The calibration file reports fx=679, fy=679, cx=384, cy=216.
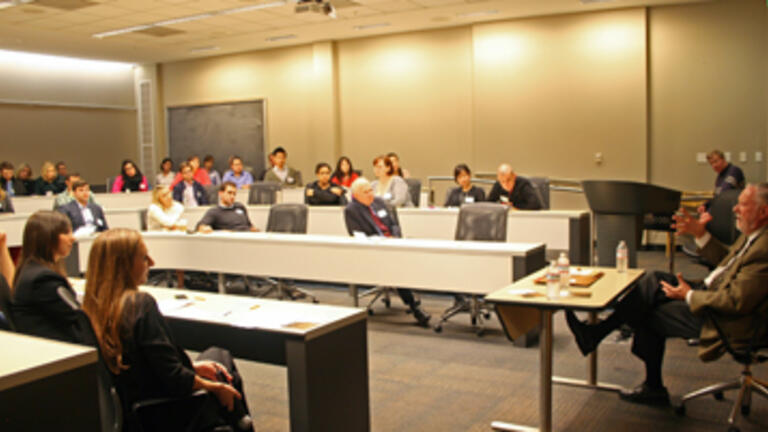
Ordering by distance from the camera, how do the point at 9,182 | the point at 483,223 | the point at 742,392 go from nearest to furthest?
the point at 742,392 → the point at 483,223 → the point at 9,182

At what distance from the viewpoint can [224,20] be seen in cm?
984

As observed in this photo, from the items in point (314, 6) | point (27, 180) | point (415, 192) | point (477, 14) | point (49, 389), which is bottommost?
point (49, 389)

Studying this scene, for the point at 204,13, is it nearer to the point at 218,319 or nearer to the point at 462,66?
the point at 462,66

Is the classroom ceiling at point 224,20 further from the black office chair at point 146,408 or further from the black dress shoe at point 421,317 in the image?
the black office chair at point 146,408

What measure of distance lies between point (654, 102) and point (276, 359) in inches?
319

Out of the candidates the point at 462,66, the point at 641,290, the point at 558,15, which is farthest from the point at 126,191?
the point at 641,290

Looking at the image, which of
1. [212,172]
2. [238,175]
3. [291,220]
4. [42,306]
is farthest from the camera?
[212,172]

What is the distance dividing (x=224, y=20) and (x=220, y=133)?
3776 mm

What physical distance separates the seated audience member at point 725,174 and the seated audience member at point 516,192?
9.31 feet

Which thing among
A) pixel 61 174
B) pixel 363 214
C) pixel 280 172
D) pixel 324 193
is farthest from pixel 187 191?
pixel 363 214

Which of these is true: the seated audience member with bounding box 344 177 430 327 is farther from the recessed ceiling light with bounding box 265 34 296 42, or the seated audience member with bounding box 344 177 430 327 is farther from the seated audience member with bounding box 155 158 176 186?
the seated audience member with bounding box 155 158 176 186

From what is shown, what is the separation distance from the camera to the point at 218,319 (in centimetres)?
301

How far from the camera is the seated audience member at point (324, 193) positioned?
8.25 m

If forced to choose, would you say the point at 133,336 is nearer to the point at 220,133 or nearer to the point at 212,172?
the point at 212,172
